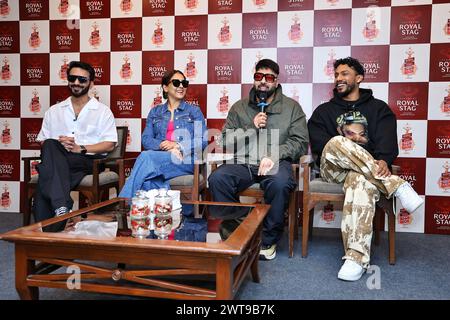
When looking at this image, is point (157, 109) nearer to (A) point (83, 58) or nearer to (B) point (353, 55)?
(A) point (83, 58)

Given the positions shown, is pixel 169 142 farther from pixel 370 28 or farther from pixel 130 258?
pixel 370 28

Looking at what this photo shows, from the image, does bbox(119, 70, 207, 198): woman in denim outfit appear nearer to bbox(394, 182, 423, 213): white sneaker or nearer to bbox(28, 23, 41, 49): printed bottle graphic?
bbox(394, 182, 423, 213): white sneaker

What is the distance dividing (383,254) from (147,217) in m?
1.64

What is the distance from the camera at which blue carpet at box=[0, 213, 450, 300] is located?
1841 millimetres

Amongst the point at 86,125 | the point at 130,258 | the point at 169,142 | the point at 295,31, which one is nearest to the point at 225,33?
the point at 295,31

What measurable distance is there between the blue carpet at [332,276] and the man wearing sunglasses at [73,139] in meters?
0.48

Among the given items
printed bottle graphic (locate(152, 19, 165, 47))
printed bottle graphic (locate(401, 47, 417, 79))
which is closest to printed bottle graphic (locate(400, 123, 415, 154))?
printed bottle graphic (locate(401, 47, 417, 79))

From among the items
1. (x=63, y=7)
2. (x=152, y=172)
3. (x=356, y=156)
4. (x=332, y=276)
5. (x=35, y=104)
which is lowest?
(x=332, y=276)

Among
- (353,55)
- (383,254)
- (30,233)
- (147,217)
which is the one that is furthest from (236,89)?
(30,233)

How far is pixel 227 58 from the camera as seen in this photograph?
3377 millimetres

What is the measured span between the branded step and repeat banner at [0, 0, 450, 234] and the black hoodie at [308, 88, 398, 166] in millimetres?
485

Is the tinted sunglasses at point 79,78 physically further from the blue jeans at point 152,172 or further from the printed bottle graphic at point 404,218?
the printed bottle graphic at point 404,218

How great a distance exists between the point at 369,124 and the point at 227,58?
4.29 ft

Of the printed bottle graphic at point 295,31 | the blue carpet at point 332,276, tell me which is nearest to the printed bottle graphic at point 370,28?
the printed bottle graphic at point 295,31
